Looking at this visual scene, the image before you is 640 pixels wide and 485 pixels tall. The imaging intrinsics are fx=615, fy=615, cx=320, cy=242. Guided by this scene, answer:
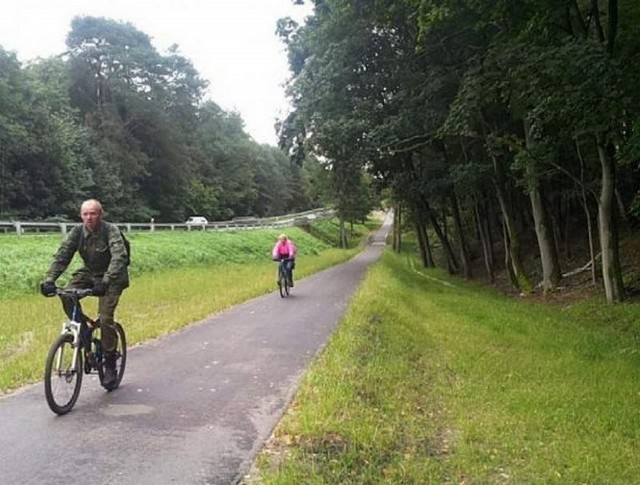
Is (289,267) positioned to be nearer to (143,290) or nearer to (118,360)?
(143,290)

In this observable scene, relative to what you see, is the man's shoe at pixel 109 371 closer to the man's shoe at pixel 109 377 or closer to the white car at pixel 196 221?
the man's shoe at pixel 109 377

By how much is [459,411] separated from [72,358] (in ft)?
13.4

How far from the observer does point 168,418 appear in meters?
6.04

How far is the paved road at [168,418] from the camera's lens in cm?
476

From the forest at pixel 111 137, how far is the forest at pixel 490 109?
855 centimetres

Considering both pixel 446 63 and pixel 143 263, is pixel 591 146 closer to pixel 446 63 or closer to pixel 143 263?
pixel 446 63

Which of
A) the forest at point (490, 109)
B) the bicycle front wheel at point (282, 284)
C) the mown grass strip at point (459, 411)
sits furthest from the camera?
the bicycle front wheel at point (282, 284)

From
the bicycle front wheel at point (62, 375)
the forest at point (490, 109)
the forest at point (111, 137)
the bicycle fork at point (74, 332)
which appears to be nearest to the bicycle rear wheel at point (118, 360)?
the bicycle front wheel at point (62, 375)

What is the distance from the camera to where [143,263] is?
25.4 meters

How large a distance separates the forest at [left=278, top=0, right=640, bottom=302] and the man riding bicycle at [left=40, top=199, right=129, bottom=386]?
902cm

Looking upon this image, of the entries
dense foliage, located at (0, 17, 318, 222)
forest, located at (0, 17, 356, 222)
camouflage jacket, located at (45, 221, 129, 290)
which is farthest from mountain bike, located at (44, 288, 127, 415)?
dense foliage, located at (0, 17, 318, 222)

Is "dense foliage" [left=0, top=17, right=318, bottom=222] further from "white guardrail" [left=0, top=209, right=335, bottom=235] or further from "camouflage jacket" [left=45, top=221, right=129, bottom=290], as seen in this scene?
"camouflage jacket" [left=45, top=221, right=129, bottom=290]

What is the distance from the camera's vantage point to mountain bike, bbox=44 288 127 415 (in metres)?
5.97

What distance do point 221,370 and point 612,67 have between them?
30.3 ft
